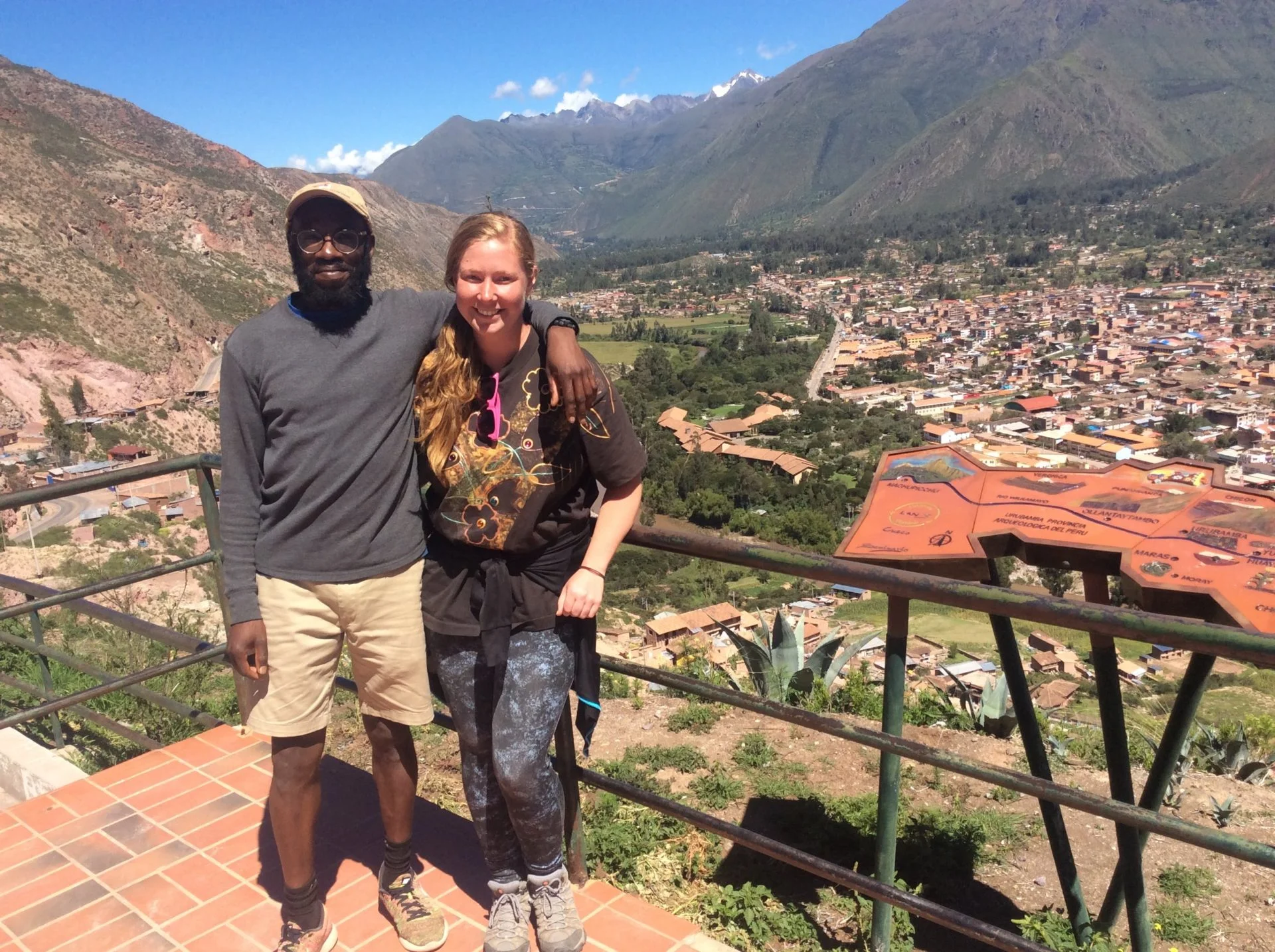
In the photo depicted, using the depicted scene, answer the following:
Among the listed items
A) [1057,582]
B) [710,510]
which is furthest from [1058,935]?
[710,510]

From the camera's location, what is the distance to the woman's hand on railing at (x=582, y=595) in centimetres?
183

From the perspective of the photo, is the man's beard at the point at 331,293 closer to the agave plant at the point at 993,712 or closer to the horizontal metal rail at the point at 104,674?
the horizontal metal rail at the point at 104,674

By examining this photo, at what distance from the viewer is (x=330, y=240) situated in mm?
1882

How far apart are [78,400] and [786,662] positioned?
29.8 metres

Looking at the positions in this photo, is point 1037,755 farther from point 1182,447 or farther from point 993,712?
point 1182,447

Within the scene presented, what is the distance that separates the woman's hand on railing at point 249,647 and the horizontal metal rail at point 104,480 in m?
0.78

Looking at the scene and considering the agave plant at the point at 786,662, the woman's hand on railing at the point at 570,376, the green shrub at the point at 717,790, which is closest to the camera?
the woman's hand on railing at the point at 570,376

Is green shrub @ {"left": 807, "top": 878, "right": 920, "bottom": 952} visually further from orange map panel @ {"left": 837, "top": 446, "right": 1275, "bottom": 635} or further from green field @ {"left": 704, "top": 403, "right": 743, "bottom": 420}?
green field @ {"left": 704, "top": 403, "right": 743, "bottom": 420}

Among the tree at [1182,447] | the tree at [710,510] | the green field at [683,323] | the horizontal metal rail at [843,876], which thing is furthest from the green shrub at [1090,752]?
the green field at [683,323]

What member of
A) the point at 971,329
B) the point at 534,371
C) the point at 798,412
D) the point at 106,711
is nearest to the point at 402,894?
the point at 534,371

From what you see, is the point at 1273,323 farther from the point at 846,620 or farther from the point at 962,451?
the point at 962,451

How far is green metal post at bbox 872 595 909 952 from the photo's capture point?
5.97 feet

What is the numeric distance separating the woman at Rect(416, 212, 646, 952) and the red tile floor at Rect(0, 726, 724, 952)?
0.40 meters

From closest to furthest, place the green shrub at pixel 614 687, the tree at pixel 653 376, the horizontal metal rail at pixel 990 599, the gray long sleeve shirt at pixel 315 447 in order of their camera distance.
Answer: the horizontal metal rail at pixel 990 599, the gray long sleeve shirt at pixel 315 447, the green shrub at pixel 614 687, the tree at pixel 653 376
